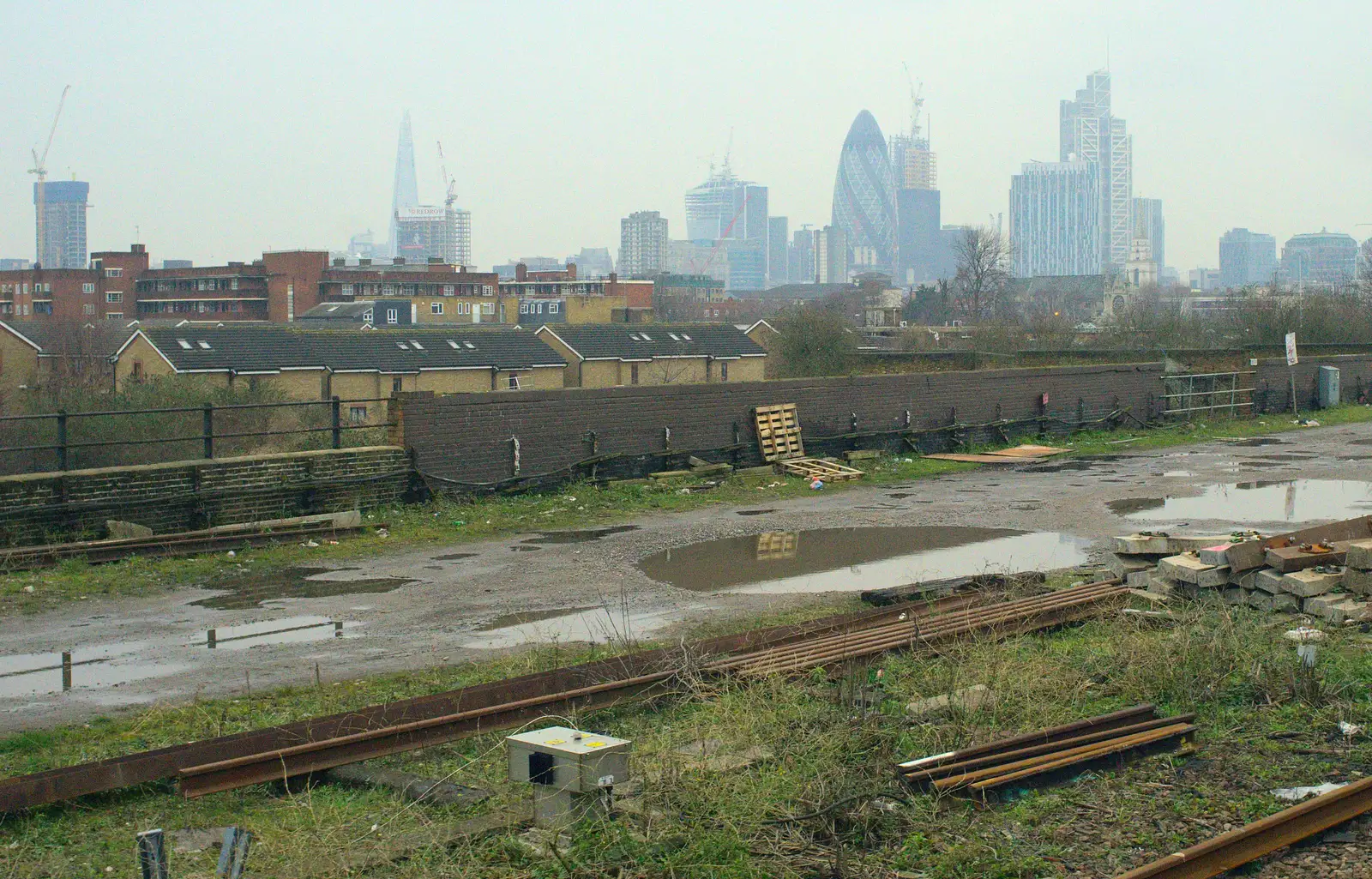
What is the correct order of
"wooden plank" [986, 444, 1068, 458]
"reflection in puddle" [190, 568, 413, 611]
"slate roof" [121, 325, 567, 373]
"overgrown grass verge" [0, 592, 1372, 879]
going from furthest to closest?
"slate roof" [121, 325, 567, 373] < "wooden plank" [986, 444, 1068, 458] < "reflection in puddle" [190, 568, 413, 611] < "overgrown grass verge" [0, 592, 1372, 879]

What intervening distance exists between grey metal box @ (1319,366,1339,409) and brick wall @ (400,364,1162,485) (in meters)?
10.4

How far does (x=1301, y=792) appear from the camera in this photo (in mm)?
6816

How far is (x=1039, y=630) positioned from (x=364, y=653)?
5.79m

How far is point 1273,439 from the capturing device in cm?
3025

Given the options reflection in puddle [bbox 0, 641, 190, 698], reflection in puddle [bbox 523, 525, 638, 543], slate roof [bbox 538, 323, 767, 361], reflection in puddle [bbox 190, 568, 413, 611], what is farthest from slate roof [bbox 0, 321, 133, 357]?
reflection in puddle [bbox 0, 641, 190, 698]

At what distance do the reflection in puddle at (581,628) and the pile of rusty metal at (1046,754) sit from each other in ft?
12.7

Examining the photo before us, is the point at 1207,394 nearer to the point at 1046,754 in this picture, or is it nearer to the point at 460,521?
the point at 460,521

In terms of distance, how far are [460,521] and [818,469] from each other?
763 centimetres

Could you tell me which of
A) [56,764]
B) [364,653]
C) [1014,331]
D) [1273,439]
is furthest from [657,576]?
[1014,331]

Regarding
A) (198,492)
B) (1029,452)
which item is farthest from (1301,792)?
(1029,452)

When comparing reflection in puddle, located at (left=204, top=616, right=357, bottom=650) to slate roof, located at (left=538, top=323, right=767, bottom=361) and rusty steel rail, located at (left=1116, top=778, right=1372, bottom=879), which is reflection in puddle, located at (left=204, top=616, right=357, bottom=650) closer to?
rusty steel rail, located at (left=1116, top=778, right=1372, bottom=879)

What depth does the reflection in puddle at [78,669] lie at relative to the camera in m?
9.57

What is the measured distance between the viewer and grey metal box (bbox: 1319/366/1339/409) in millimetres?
37812

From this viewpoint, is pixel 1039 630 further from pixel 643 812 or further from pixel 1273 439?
pixel 1273 439
